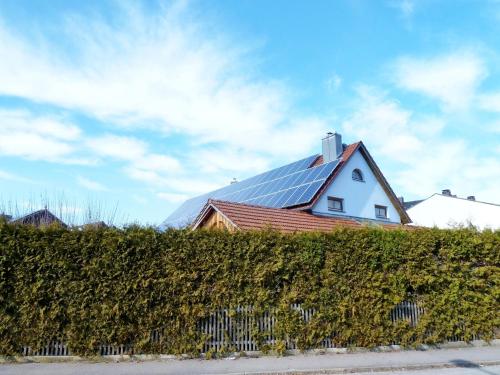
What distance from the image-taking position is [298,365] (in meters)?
8.45

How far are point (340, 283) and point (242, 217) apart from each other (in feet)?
21.1

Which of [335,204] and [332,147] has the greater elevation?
[332,147]

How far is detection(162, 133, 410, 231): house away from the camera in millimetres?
17312

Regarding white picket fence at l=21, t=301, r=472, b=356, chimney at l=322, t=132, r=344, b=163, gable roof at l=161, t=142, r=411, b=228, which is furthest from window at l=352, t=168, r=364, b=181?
white picket fence at l=21, t=301, r=472, b=356

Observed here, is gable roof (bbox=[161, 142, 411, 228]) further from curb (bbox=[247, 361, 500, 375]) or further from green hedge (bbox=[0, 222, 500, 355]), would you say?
curb (bbox=[247, 361, 500, 375])

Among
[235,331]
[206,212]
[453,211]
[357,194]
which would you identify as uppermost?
[453,211]

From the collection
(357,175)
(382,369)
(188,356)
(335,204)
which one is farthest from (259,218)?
(357,175)

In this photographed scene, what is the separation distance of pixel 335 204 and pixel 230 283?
524 inches

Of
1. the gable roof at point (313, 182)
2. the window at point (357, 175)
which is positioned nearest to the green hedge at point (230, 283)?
the gable roof at point (313, 182)

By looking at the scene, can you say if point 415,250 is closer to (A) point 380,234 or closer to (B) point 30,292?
(A) point 380,234

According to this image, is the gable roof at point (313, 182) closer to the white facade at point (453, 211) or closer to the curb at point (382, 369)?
the curb at point (382, 369)

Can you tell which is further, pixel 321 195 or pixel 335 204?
pixel 335 204

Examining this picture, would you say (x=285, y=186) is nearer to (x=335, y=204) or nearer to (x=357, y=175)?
(x=335, y=204)

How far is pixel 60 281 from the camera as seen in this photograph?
9.23m
